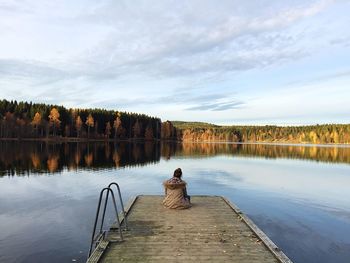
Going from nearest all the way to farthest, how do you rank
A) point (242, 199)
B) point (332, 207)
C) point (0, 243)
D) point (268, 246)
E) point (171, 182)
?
point (268, 246) → point (0, 243) → point (171, 182) → point (332, 207) → point (242, 199)

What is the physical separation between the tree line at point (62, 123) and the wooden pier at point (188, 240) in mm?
125051

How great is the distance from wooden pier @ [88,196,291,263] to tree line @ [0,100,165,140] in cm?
12505

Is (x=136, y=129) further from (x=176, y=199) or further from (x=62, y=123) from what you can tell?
(x=176, y=199)

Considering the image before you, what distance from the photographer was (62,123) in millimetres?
148250

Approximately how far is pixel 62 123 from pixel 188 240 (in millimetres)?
144123

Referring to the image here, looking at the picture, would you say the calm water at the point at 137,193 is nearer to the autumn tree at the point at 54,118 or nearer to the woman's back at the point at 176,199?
the woman's back at the point at 176,199

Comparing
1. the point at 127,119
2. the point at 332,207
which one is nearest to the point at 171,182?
the point at 332,207

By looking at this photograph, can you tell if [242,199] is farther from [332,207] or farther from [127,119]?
[127,119]

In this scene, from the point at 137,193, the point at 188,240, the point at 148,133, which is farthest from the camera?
the point at 148,133

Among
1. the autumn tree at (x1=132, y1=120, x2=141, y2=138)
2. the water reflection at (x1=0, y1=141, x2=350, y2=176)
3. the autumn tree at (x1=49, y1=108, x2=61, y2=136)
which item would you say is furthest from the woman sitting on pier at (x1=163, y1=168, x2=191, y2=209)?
the autumn tree at (x1=132, y1=120, x2=141, y2=138)

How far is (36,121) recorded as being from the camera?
13238cm

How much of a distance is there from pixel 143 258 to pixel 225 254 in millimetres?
2555

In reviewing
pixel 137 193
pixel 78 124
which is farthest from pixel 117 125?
pixel 137 193

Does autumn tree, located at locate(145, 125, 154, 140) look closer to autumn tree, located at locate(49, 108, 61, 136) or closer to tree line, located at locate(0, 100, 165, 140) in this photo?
tree line, located at locate(0, 100, 165, 140)
